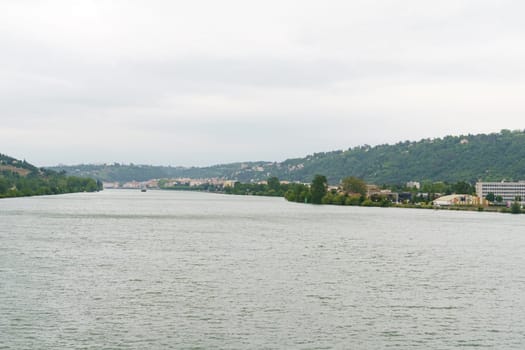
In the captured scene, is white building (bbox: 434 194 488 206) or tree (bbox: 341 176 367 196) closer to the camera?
white building (bbox: 434 194 488 206)

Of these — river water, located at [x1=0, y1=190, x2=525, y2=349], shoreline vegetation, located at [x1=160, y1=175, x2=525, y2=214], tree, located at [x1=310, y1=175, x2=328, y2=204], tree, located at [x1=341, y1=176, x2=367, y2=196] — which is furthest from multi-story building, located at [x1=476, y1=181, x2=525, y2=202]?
river water, located at [x1=0, y1=190, x2=525, y2=349]

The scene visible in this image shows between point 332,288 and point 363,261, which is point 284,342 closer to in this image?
point 332,288

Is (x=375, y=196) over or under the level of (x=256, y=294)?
over

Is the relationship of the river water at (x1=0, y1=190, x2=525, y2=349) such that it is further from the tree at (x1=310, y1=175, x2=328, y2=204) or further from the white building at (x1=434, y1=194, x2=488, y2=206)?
the white building at (x1=434, y1=194, x2=488, y2=206)

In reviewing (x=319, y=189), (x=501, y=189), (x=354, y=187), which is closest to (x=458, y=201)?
(x=354, y=187)

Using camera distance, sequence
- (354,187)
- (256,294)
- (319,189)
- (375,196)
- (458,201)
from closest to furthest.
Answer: (256,294)
(319,189)
(458,201)
(375,196)
(354,187)

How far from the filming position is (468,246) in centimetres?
4778

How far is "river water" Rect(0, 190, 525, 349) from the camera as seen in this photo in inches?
812

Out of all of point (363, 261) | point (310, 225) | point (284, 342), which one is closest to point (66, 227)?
point (310, 225)

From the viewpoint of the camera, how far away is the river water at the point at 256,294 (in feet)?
67.7

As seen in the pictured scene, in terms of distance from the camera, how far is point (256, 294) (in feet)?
88.4

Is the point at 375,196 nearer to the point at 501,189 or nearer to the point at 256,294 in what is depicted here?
the point at 501,189

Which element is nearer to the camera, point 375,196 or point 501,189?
point 375,196

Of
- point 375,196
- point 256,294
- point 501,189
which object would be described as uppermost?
point 501,189
